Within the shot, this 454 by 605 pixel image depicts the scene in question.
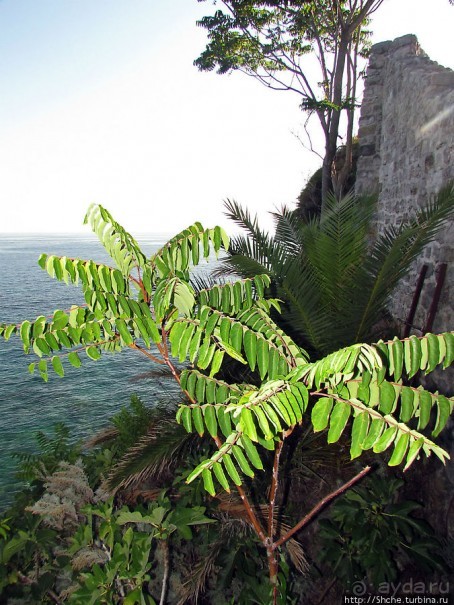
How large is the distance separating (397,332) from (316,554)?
3051 mm

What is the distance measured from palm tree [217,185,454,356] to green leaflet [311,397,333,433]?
6.97 ft

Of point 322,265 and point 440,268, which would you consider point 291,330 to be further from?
point 440,268

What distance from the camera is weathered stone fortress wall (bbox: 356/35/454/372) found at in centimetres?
413

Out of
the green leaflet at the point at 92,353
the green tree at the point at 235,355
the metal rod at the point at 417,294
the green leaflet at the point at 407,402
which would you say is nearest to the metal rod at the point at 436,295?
the metal rod at the point at 417,294

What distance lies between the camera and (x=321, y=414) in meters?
1.56

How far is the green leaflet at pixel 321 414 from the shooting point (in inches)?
59.9

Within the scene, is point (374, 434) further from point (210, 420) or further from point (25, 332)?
point (25, 332)

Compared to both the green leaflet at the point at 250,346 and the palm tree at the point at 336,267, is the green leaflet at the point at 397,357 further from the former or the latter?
the palm tree at the point at 336,267

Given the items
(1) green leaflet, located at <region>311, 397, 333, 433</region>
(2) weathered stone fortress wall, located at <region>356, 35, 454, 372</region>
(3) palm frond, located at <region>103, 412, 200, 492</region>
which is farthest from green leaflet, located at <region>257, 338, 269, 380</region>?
(2) weathered stone fortress wall, located at <region>356, 35, 454, 372</region>

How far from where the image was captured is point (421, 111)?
4879mm

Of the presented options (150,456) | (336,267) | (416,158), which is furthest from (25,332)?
(416,158)

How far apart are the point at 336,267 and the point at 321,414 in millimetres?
2729

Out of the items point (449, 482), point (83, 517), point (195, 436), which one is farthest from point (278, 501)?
point (83, 517)

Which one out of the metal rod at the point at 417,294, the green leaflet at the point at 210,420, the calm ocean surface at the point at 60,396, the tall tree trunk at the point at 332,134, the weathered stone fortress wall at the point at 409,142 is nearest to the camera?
the green leaflet at the point at 210,420
